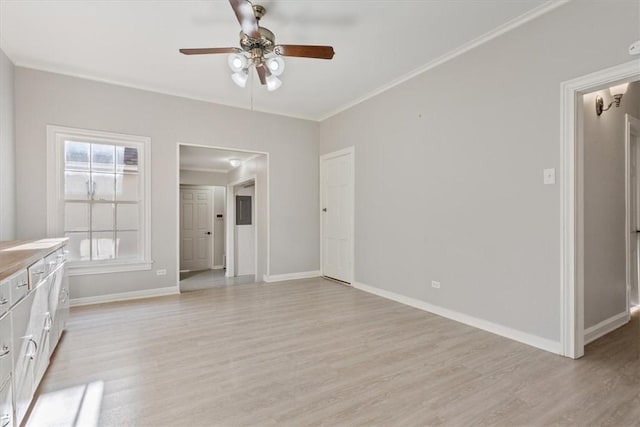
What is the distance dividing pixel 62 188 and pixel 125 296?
1.58 metres

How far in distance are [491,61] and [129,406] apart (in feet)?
13.2

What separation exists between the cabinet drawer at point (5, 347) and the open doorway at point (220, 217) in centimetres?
382

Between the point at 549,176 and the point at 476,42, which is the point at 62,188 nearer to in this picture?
the point at 476,42

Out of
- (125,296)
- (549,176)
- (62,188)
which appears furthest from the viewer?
(125,296)

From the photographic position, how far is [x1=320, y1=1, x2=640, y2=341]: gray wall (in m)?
2.48

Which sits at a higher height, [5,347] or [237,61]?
[237,61]

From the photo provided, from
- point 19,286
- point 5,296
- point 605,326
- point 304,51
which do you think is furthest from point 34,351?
point 605,326

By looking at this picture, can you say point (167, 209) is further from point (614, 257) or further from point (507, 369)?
point (614, 257)

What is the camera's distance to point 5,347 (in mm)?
1390

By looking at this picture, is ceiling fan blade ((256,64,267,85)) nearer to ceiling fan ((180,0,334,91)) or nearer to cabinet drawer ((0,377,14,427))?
ceiling fan ((180,0,334,91))

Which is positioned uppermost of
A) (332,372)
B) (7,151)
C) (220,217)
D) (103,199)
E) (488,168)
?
(7,151)

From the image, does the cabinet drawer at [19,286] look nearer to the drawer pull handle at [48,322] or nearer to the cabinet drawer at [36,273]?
the cabinet drawer at [36,273]

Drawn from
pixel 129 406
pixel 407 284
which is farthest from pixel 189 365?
pixel 407 284

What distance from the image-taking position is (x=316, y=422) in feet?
5.53
